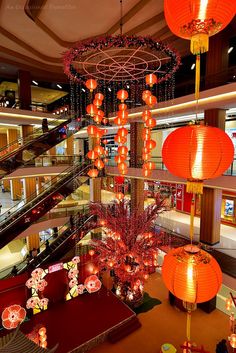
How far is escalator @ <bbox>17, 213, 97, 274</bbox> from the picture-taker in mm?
8875

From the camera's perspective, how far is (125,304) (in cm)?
762

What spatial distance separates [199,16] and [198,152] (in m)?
1.26

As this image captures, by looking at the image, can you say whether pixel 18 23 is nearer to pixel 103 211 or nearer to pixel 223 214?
pixel 103 211

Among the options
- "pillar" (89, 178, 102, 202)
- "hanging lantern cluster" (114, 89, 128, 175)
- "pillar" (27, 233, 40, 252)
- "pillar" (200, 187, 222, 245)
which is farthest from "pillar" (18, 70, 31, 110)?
"pillar" (200, 187, 222, 245)

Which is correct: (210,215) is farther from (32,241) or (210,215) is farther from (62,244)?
(32,241)

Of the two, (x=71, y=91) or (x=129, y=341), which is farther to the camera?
(x=71, y=91)

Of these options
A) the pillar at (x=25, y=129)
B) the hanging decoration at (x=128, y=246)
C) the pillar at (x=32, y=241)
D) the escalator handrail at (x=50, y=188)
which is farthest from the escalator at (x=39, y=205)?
the pillar at (x=25, y=129)

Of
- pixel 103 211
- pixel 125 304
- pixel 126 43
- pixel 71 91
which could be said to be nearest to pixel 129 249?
pixel 103 211

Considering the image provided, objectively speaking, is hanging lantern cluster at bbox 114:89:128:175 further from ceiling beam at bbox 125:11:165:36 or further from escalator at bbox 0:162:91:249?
escalator at bbox 0:162:91:249

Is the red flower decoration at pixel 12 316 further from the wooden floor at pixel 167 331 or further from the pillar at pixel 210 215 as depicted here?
the pillar at pixel 210 215

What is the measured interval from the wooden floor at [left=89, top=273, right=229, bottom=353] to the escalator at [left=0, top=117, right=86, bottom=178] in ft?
24.2

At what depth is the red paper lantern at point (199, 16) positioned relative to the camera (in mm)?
2021

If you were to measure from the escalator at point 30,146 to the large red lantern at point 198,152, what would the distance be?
8.40 metres

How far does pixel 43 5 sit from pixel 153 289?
35.0 feet
